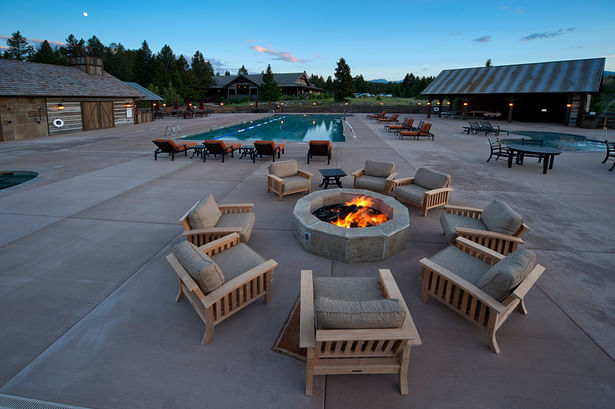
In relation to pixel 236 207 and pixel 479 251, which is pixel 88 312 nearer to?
pixel 236 207

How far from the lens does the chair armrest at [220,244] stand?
406 centimetres

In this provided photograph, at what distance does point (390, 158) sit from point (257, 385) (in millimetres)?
11158

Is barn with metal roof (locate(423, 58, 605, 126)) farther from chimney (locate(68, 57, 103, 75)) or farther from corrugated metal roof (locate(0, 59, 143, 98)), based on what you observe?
chimney (locate(68, 57, 103, 75))

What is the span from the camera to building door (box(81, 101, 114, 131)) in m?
22.4

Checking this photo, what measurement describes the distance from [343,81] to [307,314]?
62.5 metres

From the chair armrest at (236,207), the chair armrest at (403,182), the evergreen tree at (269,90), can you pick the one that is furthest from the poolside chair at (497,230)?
the evergreen tree at (269,90)

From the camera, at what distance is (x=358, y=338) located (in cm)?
248

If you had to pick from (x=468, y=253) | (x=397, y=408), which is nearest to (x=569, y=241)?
(x=468, y=253)

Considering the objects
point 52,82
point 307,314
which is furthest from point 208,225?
point 52,82

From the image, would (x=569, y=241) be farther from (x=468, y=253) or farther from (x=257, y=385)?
(x=257, y=385)

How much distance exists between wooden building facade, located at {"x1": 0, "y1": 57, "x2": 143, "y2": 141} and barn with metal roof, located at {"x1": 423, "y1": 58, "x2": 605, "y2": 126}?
28465 millimetres

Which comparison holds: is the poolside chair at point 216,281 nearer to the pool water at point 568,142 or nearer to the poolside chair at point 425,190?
the poolside chair at point 425,190

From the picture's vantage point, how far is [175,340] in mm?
3252

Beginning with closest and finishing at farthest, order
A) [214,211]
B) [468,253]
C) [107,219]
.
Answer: [468,253], [214,211], [107,219]
